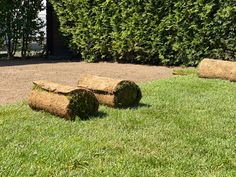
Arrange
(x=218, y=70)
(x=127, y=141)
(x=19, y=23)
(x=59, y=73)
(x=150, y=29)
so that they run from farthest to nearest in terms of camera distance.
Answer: (x=19, y=23) < (x=150, y=29) < (x=59, y=73) < (x=218, y=70) < (x=127, y=141)

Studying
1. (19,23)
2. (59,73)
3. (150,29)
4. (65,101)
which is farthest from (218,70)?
(19,23)

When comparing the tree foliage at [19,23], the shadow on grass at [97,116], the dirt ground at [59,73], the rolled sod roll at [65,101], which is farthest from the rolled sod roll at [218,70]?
the tree foliage at [19,23]

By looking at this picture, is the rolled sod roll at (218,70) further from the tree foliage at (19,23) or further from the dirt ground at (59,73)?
the tree foliage at (19,23)

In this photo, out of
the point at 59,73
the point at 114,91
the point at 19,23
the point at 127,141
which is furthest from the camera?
the point at 19,23

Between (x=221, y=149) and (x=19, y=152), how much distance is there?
6.84ft

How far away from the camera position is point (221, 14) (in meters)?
10.7

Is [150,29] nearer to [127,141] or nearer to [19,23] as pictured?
[19,23]

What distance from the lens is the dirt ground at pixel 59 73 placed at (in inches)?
327

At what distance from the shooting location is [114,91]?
624 cm

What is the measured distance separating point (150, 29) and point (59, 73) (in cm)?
311

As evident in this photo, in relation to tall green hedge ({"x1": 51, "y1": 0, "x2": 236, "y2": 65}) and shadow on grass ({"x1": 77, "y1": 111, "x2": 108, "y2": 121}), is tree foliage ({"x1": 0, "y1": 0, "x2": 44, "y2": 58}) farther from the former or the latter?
shadow on grass ({"x1": 77, "y1": 111, "x2": 108, "y2": 121})

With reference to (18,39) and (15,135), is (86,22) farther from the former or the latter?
(15,135)

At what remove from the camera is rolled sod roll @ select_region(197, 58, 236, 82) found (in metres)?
9.03

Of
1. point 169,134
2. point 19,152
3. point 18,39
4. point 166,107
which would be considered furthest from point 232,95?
point 18,39
